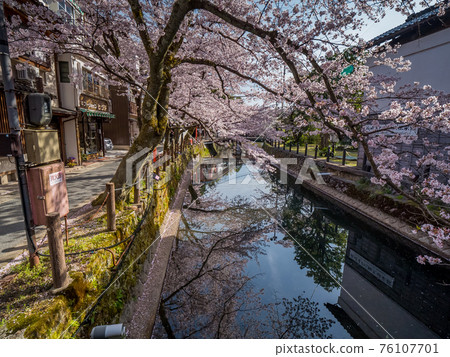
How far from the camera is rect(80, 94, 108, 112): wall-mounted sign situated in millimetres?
15102

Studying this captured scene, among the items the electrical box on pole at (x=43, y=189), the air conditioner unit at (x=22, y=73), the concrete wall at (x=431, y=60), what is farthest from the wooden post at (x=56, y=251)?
the concrete wall at (x=431, y=60)

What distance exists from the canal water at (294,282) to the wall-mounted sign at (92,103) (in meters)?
9.58

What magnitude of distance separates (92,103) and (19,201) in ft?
37.3

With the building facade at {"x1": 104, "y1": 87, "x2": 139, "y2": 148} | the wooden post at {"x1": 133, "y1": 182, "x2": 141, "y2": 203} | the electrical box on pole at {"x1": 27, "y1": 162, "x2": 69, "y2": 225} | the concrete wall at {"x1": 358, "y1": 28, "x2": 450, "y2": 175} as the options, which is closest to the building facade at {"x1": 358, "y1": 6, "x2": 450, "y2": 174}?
the concrete wall at {"x1": 358, "y1": 28, "x2": 450, "y2": 175}

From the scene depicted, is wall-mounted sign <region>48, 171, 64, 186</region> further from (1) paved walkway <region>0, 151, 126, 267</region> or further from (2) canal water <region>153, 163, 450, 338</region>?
(2) canal water <region>153, 163, 450, 338</region>

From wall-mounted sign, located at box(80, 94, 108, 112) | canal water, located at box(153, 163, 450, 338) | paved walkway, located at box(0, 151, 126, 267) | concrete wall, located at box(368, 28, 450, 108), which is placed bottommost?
canal water, located at box(153, 163, 450, 338)

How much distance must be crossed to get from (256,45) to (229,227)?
771 cm

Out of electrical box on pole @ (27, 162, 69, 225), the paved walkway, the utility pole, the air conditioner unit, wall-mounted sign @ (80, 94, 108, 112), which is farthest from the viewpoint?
wall-mounted sign @ (80, 94, 108, 112)

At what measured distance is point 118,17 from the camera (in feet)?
27.2

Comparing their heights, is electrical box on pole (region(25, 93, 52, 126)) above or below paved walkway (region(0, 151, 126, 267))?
above

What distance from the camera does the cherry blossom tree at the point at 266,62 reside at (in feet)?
12.4

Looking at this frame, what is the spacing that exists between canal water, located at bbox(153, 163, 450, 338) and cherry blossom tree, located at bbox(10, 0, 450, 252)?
2.20m

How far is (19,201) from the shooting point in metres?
7.36

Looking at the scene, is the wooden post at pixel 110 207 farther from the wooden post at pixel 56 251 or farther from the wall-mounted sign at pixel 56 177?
the wooden post at pixel 56 251
